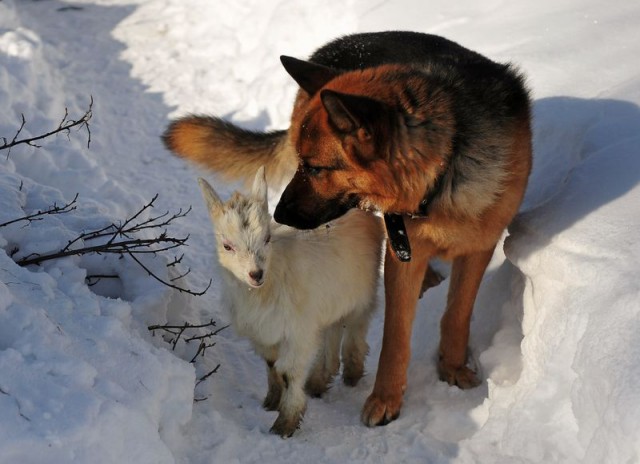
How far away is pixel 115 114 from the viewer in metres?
9.11

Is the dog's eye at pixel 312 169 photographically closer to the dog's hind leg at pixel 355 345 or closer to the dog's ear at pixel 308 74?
the dog's ear at pixel 308 74

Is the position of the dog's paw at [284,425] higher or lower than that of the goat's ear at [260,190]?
lower

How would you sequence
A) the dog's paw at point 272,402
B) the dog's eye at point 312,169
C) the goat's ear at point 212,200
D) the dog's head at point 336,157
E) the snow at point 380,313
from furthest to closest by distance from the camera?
1. the dog's paw at point 272,402
2. the goat's ear at point 212,200
3. the dog's eye at point 312,169
4. the dog's head at point 336,157
5. the snow at point 380,313

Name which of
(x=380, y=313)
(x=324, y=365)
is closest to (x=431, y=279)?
(x=380, y=313)

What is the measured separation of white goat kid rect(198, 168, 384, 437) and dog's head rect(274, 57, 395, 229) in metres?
0.45

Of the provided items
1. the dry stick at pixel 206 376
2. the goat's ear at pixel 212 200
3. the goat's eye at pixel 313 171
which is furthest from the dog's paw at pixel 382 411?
the goat's eye at pixel 313 171

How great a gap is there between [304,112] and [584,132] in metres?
2.63

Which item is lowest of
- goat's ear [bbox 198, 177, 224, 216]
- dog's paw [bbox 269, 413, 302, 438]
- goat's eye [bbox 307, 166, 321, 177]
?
dog's paw [bbox 269, 413, 302, 438]

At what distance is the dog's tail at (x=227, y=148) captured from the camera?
543 cm

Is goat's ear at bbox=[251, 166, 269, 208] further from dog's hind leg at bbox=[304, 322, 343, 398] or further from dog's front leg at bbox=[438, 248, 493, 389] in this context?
dog's front leg at bbox=[438, 248, 493, 389]

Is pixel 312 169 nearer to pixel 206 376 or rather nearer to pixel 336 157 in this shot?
pixel 336 157

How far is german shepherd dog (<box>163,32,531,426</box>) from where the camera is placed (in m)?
3.72

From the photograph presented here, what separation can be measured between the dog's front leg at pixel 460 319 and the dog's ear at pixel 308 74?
1.39 m

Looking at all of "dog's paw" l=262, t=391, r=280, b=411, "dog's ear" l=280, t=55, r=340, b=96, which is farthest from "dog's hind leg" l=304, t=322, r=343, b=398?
"dog's ear" l=280, t=55, r=340, b=96
